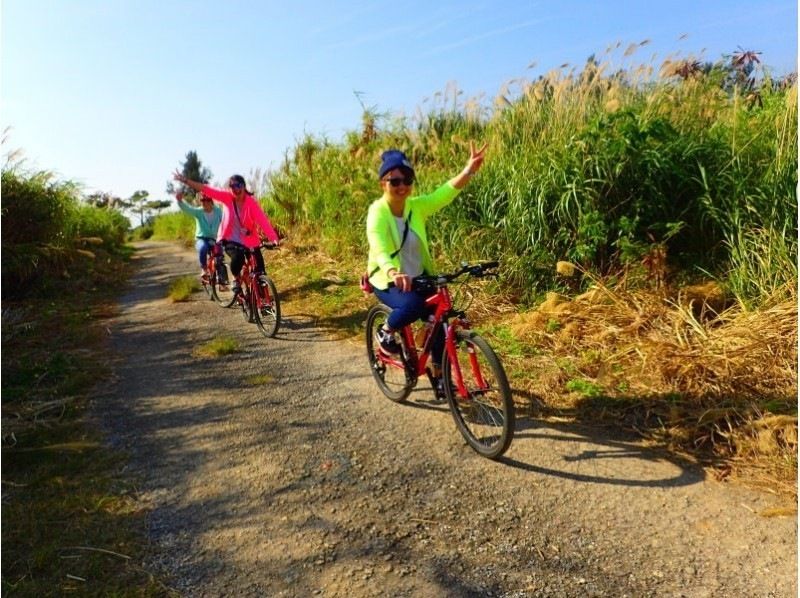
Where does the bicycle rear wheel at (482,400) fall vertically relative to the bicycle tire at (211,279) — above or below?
below

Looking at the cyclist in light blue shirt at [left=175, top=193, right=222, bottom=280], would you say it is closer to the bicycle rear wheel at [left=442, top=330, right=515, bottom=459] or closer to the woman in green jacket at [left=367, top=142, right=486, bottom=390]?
the woman in green jacket at [left=367, top=142, right=486, bottom=390]

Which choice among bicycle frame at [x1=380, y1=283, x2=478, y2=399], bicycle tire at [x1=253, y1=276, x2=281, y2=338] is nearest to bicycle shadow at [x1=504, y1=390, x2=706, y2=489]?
bicycle frame at [x1=380, y1=283, x2=478, y2=399]

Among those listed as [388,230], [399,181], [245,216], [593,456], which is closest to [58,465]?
[388,230]

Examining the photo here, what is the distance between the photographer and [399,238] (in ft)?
13.8

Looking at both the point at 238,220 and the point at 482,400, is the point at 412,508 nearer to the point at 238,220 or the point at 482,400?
the point at 482,400

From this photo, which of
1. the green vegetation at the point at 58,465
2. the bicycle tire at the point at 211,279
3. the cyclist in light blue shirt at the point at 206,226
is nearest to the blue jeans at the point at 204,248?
the cyclist in light blue shirt at the point at 206,226

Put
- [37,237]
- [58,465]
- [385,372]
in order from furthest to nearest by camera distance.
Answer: [37,237] < [385,372] < [58,465]

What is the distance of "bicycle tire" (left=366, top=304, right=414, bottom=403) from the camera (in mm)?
4719

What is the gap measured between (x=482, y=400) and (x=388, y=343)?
971 millimetres

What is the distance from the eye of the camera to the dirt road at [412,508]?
8.75ft

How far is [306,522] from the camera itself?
3.15 metres

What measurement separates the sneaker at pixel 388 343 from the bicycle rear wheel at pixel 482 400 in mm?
580

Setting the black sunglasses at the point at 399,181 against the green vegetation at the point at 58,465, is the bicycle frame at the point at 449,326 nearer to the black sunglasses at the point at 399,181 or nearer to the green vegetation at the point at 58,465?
the black sunglasses at the point at 399,181

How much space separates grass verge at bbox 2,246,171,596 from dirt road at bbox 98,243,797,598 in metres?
0.14
